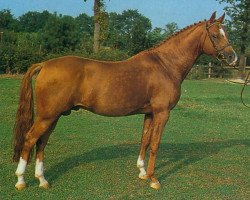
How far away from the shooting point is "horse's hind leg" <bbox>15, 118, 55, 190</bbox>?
5727 millimetres

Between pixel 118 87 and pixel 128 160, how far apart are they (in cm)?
204

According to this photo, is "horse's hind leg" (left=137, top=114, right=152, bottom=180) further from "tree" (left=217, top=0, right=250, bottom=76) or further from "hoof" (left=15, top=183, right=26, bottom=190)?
"tree" (left=217, top=0, right=250, bottom=76)

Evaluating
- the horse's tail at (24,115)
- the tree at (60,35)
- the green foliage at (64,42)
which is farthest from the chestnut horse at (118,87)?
the tree at (60,35)

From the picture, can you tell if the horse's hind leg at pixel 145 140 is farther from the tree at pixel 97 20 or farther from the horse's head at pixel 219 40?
the tree at pixel 97 20

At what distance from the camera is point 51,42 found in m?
37.7

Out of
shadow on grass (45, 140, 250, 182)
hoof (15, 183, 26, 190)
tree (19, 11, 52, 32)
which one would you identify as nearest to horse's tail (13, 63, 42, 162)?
hoof (15, 183, 26, 190)

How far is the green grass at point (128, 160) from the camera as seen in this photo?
593 centimetres

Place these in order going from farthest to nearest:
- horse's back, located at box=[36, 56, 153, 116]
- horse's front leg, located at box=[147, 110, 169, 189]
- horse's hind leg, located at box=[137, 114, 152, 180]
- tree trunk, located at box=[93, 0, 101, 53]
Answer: tree trunk, located at box=[93, 0, 101, 53] → horse's hind leg, located at box=[137, 114, 152, 180] → horse's front leg, located at box=[147, 110, 169, 189] → horse's back, located at box=[36, 56, 153, 116]

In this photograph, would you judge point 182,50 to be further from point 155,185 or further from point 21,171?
point 21,171

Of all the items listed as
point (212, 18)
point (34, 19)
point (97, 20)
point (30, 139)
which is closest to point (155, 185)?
point (30, 139)

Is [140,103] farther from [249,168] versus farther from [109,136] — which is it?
[109,136]

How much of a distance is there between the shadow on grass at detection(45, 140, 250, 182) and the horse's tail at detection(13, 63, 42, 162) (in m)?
0.80

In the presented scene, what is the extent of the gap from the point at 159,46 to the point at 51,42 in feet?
105

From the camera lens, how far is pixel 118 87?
608 centimetres
